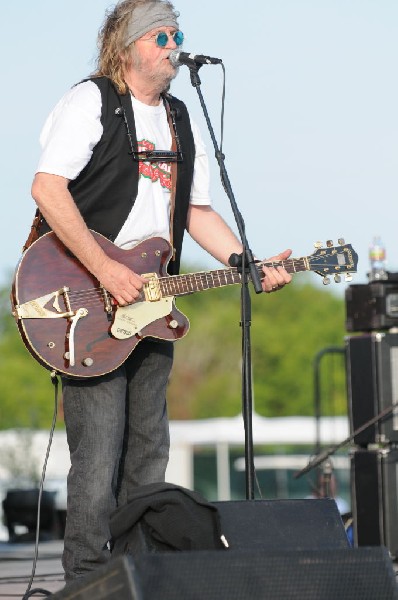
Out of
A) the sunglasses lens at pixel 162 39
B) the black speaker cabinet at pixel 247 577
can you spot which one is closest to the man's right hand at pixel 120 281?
the sunglasses lens at pixel 162 39

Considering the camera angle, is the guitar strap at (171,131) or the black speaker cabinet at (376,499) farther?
the black speaker cabinet at (376,499)

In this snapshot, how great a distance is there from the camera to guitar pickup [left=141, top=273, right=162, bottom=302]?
4289mm

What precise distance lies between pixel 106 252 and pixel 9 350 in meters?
53.3

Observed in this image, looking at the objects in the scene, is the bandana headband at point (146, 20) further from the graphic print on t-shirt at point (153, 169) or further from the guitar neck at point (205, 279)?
the guitar neck at point (205, 279)

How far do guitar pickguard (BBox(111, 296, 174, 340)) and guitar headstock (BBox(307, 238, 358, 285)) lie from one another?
25.8 inches

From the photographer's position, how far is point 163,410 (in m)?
4.41

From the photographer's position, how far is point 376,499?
6426 millimetres

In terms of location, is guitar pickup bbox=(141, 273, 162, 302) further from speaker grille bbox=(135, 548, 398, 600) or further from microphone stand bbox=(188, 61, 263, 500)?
speaker grille bbox=(135, 548, 398, 600)

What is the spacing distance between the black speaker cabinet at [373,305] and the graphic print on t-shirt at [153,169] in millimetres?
2474

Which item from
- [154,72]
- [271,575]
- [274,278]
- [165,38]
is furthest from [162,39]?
[271,575]

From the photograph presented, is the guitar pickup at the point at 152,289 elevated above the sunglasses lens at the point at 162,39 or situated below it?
below

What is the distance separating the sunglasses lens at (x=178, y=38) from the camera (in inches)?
173

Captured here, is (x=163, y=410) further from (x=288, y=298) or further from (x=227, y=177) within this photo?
(x=288, y=298)

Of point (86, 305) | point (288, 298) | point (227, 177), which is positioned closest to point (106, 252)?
point (86, 305)
